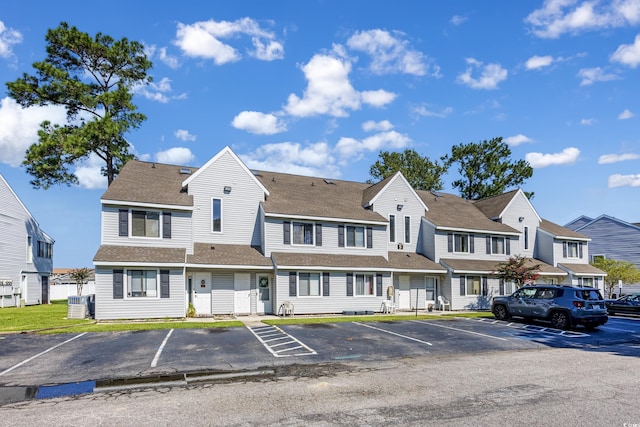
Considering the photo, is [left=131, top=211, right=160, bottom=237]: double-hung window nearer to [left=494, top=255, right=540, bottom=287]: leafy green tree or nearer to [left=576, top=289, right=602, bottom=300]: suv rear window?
[left=576, top=289, right=602, bottom=300]: suv rear window

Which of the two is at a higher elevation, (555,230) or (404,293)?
(555,230)

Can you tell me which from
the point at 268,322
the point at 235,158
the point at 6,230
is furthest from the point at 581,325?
the point at 6,230

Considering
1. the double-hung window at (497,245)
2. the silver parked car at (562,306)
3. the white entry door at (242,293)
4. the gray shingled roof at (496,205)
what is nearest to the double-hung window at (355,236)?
the white entry door at (242,293)

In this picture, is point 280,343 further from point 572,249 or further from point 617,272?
point 617,272

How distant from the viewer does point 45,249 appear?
142 ft

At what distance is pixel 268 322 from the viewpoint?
2161 cm

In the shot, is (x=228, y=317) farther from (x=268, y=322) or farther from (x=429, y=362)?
(x=429, y=362)

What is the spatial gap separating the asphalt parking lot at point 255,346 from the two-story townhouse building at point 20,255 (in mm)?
21680

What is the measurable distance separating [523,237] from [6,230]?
4143 centimetres

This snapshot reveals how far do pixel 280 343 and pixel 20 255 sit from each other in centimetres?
3179

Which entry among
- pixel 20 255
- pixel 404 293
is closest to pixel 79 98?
pixel 20 255

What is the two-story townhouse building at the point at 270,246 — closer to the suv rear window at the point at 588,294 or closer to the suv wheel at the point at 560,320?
the suv wheel at the point at 560,320

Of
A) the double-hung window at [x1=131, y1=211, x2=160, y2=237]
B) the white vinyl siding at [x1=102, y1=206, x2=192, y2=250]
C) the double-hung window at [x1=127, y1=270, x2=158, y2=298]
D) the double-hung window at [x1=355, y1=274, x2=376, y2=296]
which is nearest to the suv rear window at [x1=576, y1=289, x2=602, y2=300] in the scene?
the double-hung window at [x1=355, y1=274, x2=376, y2=296]

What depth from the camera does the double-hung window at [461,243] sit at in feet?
111
